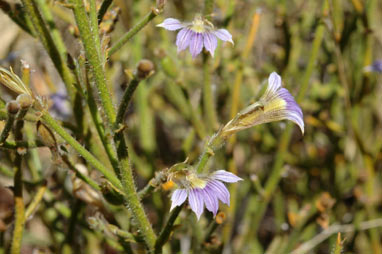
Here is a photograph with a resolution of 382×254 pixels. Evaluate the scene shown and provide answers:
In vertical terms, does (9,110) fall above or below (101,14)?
below

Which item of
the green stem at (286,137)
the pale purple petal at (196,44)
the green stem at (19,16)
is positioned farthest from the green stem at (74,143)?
the green stem at (286,137)

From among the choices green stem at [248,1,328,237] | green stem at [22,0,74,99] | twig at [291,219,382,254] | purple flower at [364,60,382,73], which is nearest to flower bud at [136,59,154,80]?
green stem at [22,0,74,99]

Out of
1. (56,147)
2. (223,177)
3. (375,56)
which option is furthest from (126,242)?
(375,56)

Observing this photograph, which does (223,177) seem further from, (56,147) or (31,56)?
(31,56)

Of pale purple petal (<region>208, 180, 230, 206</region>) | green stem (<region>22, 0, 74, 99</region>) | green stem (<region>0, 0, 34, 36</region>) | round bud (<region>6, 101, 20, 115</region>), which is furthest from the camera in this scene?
green stem (<region>0, 0, 34, 36</region>)

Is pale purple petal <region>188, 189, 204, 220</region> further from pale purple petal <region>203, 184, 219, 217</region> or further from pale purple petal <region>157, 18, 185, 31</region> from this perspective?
pale purple petal <region>157, 18, 185, 31</region>

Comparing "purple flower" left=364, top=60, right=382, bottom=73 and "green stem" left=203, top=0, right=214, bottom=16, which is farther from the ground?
"green stem" left=203, top=0, right=214, bottom=16

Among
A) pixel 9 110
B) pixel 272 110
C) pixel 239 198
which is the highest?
pixel 9 110

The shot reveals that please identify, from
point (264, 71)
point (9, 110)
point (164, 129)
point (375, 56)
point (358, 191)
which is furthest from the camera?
point (164, 129)

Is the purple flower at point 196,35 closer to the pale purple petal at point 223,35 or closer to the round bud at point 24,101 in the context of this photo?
the pale purple petal at point 223,35
